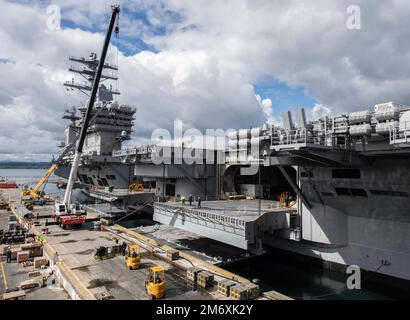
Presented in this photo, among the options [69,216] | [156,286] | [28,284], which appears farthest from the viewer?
[69,216]

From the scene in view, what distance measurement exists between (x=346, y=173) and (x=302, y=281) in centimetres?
769

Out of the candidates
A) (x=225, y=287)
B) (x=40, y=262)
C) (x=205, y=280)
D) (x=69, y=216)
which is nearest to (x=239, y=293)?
(x=225, y=287)

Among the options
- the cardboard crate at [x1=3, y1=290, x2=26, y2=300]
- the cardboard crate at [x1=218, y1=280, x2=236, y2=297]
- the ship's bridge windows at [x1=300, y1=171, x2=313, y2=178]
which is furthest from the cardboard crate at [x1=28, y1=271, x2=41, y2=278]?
the ship's bridge windows at [x1=300, y1=171, x2=313, y2=178]

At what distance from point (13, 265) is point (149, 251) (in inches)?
314

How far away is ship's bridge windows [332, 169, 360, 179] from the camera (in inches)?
696

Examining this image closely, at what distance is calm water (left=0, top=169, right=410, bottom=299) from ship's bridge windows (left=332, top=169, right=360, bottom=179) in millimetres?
6518

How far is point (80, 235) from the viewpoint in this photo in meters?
23.6

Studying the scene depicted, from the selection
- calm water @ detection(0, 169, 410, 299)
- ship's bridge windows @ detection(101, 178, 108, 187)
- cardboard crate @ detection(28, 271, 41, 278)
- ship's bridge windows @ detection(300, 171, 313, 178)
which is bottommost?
calm water @ detection(0, 169, 410, 299)

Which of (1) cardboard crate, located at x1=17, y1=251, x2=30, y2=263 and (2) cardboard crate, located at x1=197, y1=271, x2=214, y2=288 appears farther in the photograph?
(1) cardboard crate, located at x1=17, y1=251, x2=30, y2=263

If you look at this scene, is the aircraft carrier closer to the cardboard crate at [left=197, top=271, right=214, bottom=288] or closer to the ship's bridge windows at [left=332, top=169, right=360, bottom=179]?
the ship's bridge windows at [left=332, top=169, right=360, bottom=179]

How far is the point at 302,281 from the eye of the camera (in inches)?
762

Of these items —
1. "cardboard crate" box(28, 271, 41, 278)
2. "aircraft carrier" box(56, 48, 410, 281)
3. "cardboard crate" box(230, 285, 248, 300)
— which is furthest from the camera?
"cardboard crate" box(28, 271, 41, 278)

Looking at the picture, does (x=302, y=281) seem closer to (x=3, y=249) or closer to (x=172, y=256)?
(x=172, y=256)
